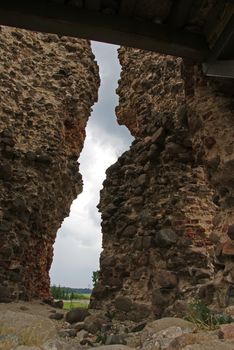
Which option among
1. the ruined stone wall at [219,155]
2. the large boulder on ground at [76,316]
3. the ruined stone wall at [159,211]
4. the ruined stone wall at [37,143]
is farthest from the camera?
the ruined stone wall at [37,143]

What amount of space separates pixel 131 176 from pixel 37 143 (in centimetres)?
226

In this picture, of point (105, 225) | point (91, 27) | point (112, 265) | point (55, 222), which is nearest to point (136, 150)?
point (105, 225)

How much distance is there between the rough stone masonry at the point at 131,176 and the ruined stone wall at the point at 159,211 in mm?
19

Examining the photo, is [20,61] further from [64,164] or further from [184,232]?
[184,232]

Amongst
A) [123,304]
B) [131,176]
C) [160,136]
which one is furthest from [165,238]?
[160,136]

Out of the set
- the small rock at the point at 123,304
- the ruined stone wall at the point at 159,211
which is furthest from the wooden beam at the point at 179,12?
the small rock at the point at 123,304

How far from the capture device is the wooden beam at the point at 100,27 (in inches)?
136

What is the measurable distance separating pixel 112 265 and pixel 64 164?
2691 millimetres

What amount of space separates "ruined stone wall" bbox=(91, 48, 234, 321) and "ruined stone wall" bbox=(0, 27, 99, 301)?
52.5 inches

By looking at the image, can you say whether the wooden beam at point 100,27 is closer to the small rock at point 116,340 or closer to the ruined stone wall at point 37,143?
the small rock at point 116,340

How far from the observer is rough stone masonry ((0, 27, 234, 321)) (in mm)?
4191

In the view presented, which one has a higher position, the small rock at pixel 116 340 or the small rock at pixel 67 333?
the small rock at pixel 116 340

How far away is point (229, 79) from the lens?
156 inches

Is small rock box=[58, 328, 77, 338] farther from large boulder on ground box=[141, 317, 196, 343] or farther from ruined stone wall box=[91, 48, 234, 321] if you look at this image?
large boulder on ground box=[141, 317, 196, 343]
